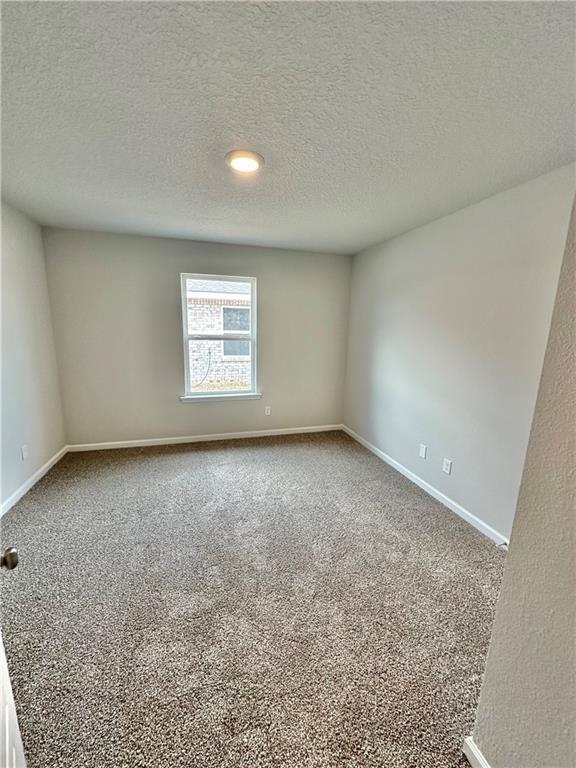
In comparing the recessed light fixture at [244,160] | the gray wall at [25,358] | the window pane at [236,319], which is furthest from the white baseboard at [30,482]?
the recessed light fixture at [244,160]

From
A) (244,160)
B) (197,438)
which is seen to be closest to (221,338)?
(197,438)

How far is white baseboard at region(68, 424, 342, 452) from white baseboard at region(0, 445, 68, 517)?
0.72ft

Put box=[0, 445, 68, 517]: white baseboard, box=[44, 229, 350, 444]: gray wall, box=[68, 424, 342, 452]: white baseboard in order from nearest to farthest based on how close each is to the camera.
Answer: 1. box=[0, 445, 68, 517]: white baseboard
2. box=[44, 229, 350, 444]: gray wall
3. box=[68, 424, 342, 452]: white baseboard

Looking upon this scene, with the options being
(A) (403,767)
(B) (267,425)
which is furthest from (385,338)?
(A) (403,767)

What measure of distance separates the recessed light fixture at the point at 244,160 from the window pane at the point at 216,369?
210 cm

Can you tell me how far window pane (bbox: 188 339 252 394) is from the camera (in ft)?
11.9

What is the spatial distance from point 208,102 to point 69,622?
95.3 inches

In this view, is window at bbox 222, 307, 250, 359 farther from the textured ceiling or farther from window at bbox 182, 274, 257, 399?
the textured ceiling

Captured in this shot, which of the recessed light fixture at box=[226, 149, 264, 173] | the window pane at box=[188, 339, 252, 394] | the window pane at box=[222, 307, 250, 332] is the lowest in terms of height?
the window pane at box=[188, 339, 252, 394]

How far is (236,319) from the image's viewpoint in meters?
3.67

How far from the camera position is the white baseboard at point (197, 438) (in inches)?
135

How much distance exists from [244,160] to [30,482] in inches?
118

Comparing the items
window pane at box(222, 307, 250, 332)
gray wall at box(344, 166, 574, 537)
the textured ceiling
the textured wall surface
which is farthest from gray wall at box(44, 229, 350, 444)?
the textured wall surface

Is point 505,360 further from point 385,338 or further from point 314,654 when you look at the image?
point 314,654
